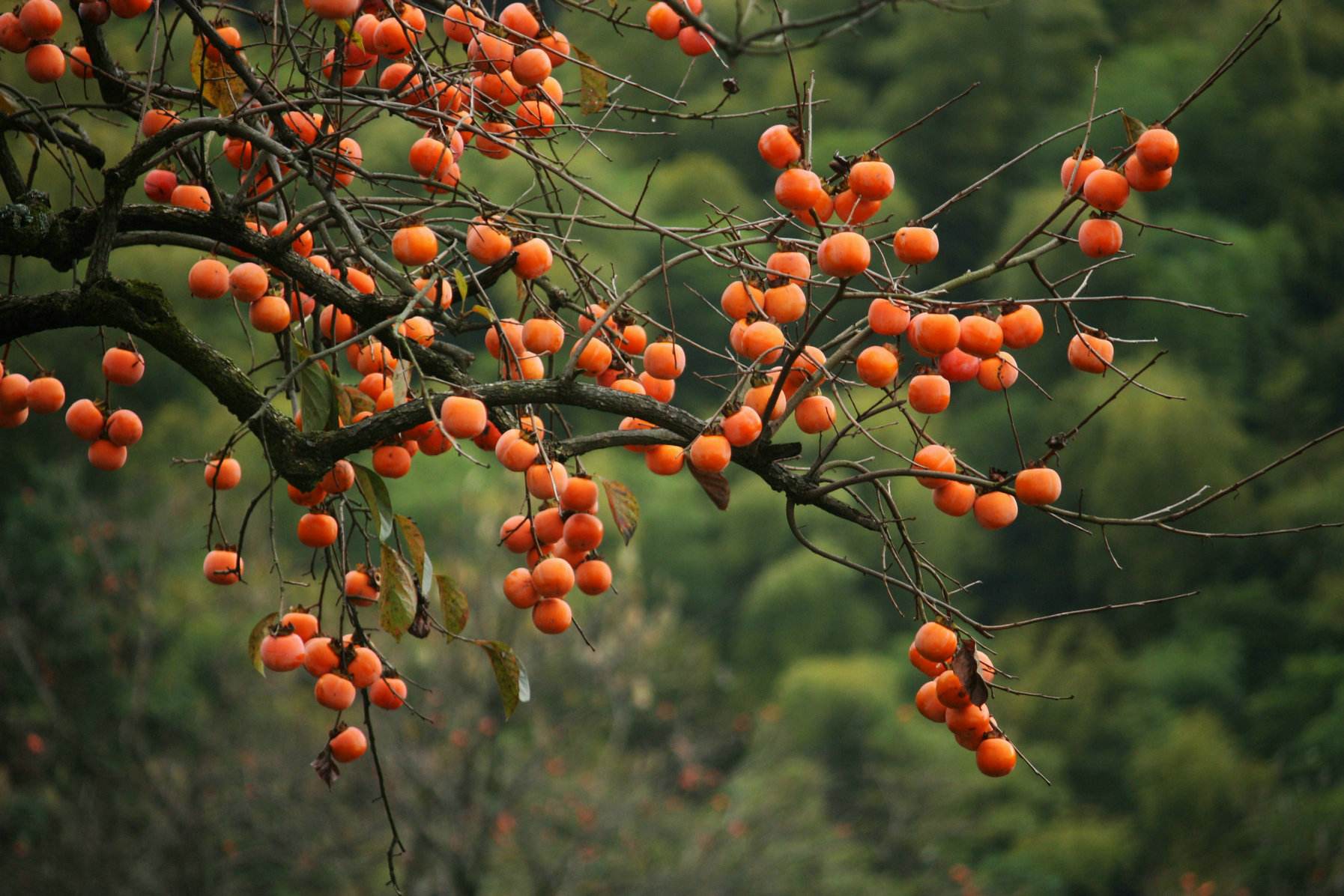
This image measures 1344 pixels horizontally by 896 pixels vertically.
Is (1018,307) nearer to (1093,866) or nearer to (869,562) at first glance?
(1093,866)

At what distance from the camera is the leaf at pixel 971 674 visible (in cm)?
125

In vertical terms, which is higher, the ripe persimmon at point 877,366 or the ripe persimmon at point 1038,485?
the ripe persimmon at point 877,366

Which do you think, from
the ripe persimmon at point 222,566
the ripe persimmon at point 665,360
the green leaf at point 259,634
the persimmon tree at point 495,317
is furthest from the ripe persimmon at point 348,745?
the ripe persimmon at point 665,360

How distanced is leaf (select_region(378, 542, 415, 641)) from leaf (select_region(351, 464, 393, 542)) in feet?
0.08

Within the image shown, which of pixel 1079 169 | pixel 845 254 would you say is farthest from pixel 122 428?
pixel 1079 169

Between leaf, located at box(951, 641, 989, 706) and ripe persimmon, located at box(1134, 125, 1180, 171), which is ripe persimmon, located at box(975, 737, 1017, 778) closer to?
leaf, located at box(951, 641, 989, 706)

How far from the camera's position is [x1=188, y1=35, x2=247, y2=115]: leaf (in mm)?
1551

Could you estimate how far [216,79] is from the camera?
1.55m

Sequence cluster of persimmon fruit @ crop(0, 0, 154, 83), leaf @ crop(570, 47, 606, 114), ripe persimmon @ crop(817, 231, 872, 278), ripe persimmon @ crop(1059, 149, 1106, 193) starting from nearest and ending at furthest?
1. ripe persimmon @ crop(817, 231, 872, 278)
2. ripe persimmon @ crop(1059, 149, 1106, 193)
3. cluster of persimmon fruit @ crop(0, 0, 154, 83)
4. leaf @ crop(570, 47, 606, 114)

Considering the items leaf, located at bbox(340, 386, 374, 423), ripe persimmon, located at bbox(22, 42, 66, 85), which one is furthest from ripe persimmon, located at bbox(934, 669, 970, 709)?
ripe persimmon, located at bbox(22, 42, 66, 85)

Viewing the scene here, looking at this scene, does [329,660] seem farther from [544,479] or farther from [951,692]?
[951,692]

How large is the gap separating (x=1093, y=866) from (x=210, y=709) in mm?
7443

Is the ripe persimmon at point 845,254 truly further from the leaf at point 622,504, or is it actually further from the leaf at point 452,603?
the leaf at point 452,603

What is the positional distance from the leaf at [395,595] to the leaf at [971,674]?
0.56 m
